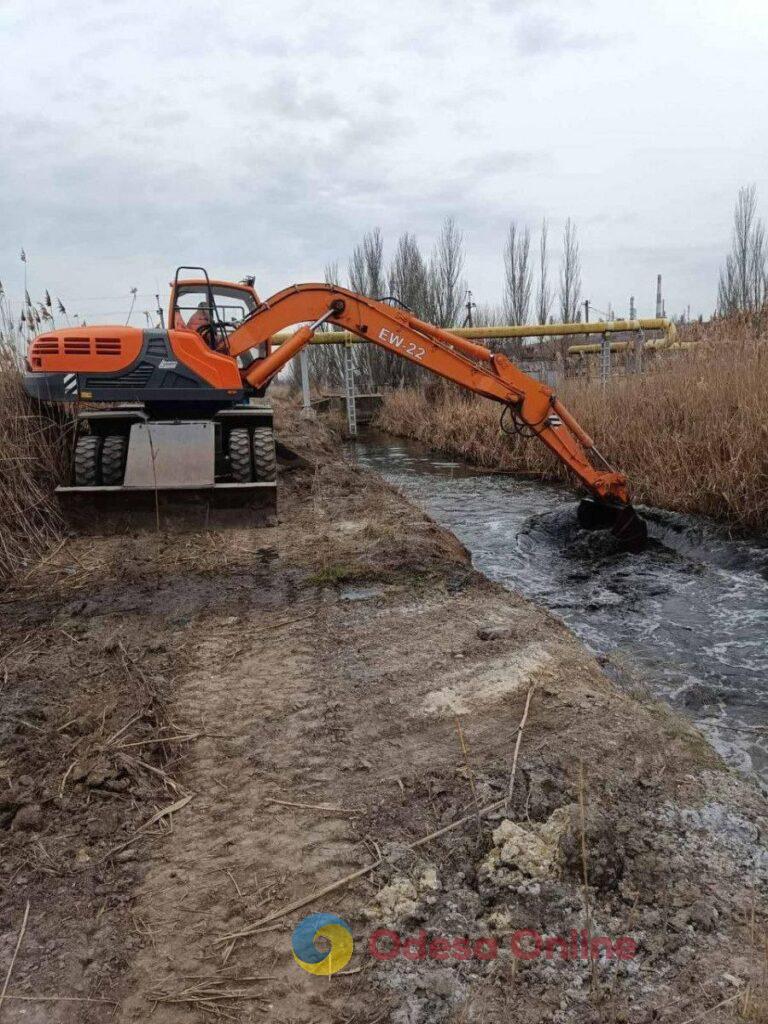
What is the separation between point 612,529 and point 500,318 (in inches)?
903

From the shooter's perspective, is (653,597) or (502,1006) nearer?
(502,1006)

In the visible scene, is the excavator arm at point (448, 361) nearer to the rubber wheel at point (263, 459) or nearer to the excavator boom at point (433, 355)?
the excavator boom at point (433, 355)

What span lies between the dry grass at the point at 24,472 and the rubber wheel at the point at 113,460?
419mm

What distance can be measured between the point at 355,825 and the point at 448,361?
484 centimetres

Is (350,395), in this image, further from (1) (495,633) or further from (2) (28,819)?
(2) (28,819)

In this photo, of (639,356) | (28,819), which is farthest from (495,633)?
(639,356)

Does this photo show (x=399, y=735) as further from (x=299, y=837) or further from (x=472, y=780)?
(x=299, y=837)

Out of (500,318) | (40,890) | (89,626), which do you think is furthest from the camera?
(500,318)

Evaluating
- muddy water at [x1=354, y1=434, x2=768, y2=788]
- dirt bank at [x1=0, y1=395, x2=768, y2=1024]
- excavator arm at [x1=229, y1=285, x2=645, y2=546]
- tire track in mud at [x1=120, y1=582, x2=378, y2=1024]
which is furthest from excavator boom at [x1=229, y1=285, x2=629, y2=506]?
tire track in mud at [x1=120, y1=582, x2=378, y2=1024]

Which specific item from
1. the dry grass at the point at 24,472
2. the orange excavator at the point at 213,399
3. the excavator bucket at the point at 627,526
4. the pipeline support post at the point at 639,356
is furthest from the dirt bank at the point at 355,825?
the pipeline support post at the point at 639,356

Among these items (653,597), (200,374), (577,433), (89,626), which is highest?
(200,374)

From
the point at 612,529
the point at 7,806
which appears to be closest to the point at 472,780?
the point at 7,806

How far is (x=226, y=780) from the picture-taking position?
7.80 feet

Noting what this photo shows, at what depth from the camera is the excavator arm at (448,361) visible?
6188 mm
